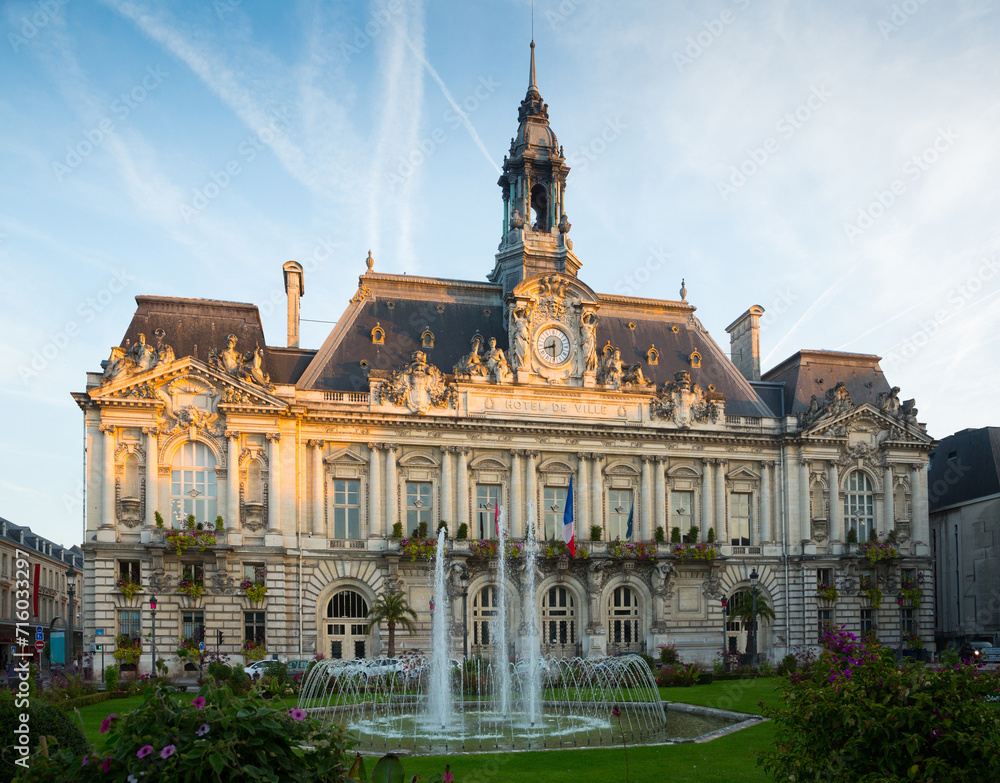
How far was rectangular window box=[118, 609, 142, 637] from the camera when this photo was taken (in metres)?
45.9

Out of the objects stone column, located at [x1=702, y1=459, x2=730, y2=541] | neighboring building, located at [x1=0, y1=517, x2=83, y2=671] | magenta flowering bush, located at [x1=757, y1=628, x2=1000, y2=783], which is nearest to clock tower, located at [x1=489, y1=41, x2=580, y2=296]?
stone column, located at [x1=702, y1=459, x2=730, y2=541]

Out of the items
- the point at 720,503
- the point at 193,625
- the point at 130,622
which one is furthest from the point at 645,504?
the point at 130,622

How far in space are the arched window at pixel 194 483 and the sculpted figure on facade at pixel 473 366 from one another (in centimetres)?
1372

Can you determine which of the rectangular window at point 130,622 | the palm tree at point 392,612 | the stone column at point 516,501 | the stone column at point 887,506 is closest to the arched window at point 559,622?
the stone column at point 516,501

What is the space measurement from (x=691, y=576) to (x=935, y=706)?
43659 mm

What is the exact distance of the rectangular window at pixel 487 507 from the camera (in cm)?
5147

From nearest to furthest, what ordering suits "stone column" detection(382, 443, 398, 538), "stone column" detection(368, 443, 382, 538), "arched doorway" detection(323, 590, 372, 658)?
1. "arched doorway" detection(323, 590, 372, 658)
2. "stone column" detection(368, 443, 382, 538)
3. "stone column" detection(382, 443, 398, 538)

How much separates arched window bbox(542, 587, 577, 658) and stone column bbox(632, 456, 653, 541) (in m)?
5.32

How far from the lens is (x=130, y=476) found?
47.0m

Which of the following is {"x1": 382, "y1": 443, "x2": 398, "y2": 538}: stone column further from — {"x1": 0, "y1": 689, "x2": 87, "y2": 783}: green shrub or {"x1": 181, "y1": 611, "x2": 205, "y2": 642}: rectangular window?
{"x1": 0, "y1": 689, "x2": 87, "y2": 783}: green shrub

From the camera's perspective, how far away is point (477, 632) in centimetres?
5078

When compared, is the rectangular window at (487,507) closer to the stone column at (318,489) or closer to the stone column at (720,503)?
the stone column at (318,489)

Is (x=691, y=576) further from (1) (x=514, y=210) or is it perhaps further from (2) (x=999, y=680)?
(2) (x=999, y=680)

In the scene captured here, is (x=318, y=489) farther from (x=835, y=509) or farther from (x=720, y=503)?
(x=835, y=509)
